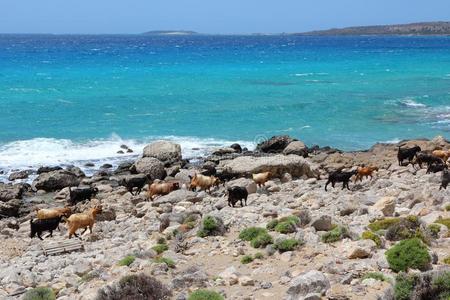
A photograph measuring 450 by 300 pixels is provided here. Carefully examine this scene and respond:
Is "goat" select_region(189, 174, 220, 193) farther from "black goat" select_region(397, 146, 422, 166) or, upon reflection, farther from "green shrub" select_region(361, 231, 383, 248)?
"green shrub" select_region(361, 231, 383, 248)

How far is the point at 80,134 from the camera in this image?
130 feet

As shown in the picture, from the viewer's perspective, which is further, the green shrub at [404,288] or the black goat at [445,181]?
the black goat at [445,181]

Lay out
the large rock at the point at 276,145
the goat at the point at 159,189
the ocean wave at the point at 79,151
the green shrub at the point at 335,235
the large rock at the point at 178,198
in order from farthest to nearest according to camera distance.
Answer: the large rock at the point at 276,145 < the ocean wave at the point at 79,151 < the goat at the point at 159,189 < the large rock at the point at 178,198 < the green shrub at the point at 335,235

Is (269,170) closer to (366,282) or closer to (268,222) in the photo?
(268,222)

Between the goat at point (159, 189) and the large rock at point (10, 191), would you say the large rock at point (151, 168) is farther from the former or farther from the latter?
the large rock at point (10, 191)

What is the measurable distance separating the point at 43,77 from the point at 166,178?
4937 cm

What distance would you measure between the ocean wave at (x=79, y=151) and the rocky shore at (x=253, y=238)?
267 inches

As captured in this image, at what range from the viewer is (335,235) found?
13547mm

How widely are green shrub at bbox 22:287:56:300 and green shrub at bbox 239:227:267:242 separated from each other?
14.9 feet

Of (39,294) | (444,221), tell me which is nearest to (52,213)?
(39,294)

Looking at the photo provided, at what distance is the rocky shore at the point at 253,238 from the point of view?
11.4 metres

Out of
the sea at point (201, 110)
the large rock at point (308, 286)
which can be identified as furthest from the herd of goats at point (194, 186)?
the large rock at point (308, 286)

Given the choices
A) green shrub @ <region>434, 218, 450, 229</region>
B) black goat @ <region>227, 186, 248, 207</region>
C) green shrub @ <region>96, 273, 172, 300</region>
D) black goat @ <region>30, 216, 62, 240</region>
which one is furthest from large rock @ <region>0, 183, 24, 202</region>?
green shrub @ <region>434, 218, 450, 229</region>

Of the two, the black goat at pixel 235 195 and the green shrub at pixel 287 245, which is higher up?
the green shrub at pixel 287 245
